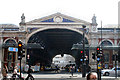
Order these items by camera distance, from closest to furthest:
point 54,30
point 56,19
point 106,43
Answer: point 56,19
point 106,43
point 54,30

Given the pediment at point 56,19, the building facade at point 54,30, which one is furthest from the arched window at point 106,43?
the pediment at point 56,19

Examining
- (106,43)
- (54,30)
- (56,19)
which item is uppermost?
(56,19)

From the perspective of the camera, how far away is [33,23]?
5019 centimetres

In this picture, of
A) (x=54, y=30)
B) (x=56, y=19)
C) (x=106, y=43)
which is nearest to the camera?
(x=56, y=19)

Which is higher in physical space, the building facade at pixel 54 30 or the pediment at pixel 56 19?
the pediment at pixel 56 19

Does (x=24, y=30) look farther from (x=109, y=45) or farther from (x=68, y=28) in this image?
(x=109, y=45)

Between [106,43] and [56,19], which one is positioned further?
[106,43]

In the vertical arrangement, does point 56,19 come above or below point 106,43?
above

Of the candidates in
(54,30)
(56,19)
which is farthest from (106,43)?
(56,19)

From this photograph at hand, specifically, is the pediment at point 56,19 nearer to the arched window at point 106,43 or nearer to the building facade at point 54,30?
the building facade at point 54,30

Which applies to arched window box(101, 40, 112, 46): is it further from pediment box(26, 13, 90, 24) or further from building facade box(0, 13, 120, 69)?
pediment box(26, 13, 90, 24)

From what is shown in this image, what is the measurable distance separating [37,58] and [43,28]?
15.0m

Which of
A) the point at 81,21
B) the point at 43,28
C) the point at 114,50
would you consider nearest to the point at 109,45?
the point at 114,50

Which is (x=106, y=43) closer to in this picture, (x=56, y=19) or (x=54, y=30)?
(x=54, y=30)
